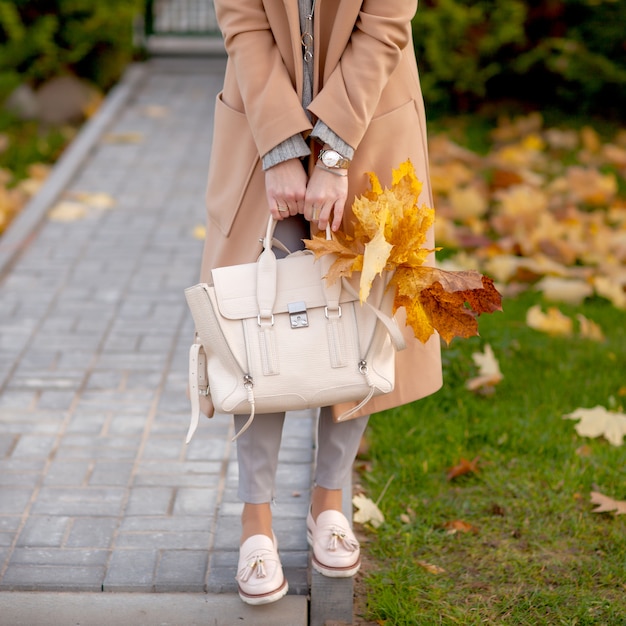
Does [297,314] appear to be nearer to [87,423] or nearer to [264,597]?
[264,597]

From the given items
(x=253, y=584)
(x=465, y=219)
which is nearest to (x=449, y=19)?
(x=465, y=219)

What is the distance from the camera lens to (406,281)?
2311 millimetres

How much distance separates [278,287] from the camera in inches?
90.4

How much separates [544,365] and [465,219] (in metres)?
1.74

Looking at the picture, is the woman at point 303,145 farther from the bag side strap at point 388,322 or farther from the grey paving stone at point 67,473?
the grey paving stone at point 67,473

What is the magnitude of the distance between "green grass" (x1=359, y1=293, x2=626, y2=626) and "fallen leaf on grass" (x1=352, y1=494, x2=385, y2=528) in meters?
0.03

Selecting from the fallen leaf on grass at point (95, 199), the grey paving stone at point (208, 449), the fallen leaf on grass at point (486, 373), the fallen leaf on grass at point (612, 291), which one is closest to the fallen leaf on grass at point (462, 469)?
the fallen leaf on grass at point (486, 373)

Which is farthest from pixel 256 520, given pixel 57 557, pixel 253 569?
pixel 57 557

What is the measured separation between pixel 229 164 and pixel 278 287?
1.25ft

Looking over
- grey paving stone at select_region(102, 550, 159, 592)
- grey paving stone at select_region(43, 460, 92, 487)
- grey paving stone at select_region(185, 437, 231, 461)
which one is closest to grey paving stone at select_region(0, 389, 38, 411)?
grey paving stone at select_region(43, 460, 92, 487)

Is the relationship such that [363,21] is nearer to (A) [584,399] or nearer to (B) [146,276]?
(A) [584,399]

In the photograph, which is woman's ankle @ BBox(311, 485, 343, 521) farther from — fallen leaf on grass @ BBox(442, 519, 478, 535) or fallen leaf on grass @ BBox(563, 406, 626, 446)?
fallen leaf on grass @ BBox(563, 406, 626, 446)

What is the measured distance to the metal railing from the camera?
9172mm

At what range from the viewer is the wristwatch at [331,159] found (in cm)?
230
